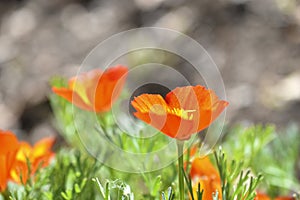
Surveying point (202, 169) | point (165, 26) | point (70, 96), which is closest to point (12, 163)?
point (70, 96)

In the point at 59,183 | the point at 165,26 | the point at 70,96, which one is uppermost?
the point at 165,26

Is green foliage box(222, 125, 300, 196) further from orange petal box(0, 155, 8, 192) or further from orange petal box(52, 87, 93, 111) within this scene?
orange petal box(0, 155, 8, 192)

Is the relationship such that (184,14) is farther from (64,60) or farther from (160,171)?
(160,171)

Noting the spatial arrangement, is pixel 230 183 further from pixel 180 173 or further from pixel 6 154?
pixel 6 154

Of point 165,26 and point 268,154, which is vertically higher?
point 165,26

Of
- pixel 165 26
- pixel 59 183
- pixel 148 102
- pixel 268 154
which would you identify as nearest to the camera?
pixel 148 102

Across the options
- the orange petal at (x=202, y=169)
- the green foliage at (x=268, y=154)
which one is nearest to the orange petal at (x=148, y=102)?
the orange petal at (x=202, y=169)

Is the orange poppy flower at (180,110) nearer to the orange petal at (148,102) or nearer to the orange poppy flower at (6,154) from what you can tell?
the orange petal at (148,102)
